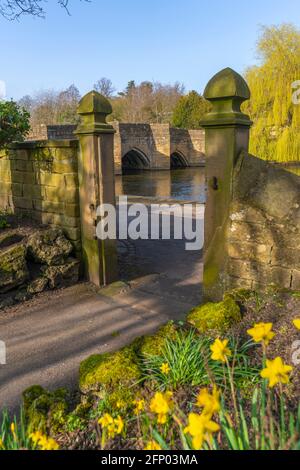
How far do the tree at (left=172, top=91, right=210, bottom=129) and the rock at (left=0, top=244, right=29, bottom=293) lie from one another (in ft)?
161

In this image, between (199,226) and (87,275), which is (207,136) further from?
(199,226)

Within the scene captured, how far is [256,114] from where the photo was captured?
16.4m

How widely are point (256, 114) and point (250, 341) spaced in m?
15.7

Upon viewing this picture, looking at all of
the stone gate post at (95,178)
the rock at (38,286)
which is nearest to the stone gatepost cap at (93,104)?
the stone gate post at (95,178)

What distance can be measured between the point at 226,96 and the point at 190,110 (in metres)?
51.8

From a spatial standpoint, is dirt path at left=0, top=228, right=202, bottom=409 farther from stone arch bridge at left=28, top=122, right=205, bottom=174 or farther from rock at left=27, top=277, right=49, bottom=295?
stone arch bridge at left=28, top=122, right=205, bottom=174

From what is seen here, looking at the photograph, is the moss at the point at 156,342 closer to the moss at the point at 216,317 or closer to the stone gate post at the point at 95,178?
the moss at the point at 216,317

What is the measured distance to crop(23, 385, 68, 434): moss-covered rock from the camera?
1989 mm

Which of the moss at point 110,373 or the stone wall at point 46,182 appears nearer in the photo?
the moss at point 110,373

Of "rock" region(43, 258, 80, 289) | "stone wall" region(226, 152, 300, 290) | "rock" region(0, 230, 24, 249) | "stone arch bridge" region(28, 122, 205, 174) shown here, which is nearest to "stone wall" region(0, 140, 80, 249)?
"rock" region(43, 258, 80, 289)

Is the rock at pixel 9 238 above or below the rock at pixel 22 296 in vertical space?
above

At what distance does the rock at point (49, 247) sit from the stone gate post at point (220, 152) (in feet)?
7.30

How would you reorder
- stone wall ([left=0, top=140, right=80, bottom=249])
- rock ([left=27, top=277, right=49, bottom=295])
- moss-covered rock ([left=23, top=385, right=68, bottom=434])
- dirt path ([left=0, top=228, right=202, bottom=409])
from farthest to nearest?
stone wall ([left=0, top=140, right=80, bottom=249]) < rock ([left=27, top=277, right=49, bottom=295]) < dirt path ([left=0, top=228, right=202, bottom=409]) < moss-covered rock ([left=23, top=385, right=68, bottom=434])

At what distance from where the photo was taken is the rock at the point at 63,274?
4969 millimetres
